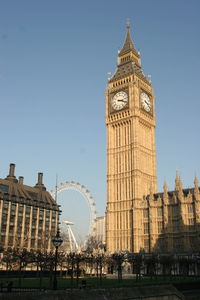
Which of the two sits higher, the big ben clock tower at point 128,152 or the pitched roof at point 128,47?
the pitched roof at point 128,47

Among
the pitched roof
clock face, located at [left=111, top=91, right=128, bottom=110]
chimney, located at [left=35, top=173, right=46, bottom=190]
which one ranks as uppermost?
the pitched roof

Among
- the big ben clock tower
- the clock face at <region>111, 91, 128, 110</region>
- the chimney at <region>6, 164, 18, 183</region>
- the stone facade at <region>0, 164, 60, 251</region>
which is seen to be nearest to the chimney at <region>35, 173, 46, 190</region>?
the stone facade at <region>0, 164, 60, 251</region>

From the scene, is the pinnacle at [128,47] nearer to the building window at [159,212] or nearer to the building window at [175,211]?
the building window at [159,212]

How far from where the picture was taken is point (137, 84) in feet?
383

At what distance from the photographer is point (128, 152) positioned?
111 m

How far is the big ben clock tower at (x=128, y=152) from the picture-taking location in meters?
104

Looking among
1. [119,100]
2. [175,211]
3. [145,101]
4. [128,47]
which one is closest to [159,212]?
[175,211]

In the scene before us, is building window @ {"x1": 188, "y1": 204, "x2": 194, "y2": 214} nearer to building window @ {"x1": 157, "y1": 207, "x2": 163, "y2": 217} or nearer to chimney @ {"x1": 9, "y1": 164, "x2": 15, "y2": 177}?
building window @ {"x1": 157, "y1": 207, "x2": 163, "y2": 217}

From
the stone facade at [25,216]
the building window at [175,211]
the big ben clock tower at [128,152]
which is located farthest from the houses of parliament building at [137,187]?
the stone facade at [25,216]

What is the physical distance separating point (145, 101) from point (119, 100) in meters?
8.92

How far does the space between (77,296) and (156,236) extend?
66707mm

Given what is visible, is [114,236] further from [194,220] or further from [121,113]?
[121,113]

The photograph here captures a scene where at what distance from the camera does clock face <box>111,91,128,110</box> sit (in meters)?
117

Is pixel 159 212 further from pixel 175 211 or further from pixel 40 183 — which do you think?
pixel 40 183
